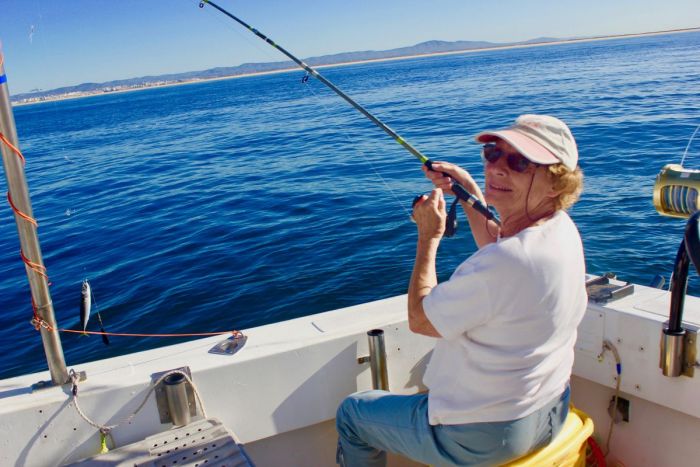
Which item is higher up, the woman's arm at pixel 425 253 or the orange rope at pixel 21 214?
the orange rope at pixel 21 214

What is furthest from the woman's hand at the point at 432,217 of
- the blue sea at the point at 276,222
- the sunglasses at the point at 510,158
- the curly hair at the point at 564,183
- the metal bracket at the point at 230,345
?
the blue sea at the point at 276,222

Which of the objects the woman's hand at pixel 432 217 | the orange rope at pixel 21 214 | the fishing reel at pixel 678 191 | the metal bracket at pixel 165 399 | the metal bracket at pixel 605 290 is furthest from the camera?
the metal bracket at pixel 605 290

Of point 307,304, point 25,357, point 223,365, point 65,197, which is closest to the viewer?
point 223,365

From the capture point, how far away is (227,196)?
11219 mm

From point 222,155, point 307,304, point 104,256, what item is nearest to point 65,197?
point 222,155

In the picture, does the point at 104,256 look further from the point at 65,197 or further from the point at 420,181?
the point at 65,197

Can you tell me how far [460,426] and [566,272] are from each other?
54cm

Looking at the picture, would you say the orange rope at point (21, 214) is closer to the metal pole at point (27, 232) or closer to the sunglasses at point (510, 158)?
the metal pole at point (27, 232)

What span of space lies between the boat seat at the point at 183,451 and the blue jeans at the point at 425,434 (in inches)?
15.3

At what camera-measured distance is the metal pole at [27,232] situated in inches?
73.8

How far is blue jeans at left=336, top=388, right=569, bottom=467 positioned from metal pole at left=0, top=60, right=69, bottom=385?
1048 mm

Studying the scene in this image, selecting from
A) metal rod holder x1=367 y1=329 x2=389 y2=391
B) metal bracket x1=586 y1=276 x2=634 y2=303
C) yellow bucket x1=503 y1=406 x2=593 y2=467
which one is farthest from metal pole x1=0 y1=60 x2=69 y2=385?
metal bracket x1=586 y1=276 x2=634 y2=303

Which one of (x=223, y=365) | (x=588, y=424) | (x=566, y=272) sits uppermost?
(x=566, y=272)

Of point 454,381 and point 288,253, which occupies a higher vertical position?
point 454,381
